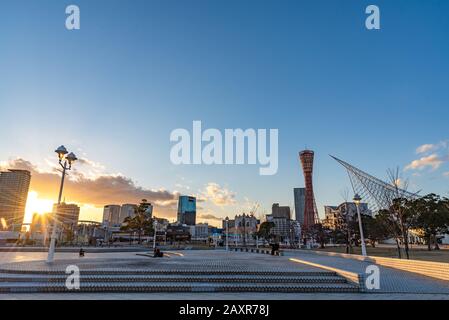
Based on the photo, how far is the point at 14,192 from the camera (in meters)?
160

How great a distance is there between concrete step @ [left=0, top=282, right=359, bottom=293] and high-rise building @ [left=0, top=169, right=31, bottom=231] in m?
177

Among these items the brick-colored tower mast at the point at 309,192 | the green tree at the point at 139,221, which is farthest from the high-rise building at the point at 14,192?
the brick-colored tower mast at the point at 309,192

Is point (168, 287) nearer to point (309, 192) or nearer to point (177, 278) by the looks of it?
point (177, 278)

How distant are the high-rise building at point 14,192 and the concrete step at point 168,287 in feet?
579

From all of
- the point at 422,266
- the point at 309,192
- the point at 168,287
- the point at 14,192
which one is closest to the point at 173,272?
the point at 168,287

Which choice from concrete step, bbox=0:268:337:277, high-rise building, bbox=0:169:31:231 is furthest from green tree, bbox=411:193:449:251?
high-rise building, bbox=0:169:31:231

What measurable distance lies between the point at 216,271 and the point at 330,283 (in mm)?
4269

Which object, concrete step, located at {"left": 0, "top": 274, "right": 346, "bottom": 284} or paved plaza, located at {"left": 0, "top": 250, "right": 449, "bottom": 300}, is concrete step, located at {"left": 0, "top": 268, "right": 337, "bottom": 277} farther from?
concrete step, located at {"left": 0, "top": 274, "right": 346, "bottom": 284}

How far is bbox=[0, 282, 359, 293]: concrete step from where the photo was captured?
8.43 m

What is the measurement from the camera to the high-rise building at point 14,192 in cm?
15075

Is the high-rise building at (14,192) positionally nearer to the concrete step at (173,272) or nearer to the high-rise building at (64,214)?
the high-rise building at (64,214)

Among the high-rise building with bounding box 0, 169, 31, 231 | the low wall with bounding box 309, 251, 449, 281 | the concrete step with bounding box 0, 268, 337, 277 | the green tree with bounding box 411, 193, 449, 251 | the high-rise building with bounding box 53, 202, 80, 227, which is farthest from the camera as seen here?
the high-rise building with bounding box 0, 169, 31, 231
